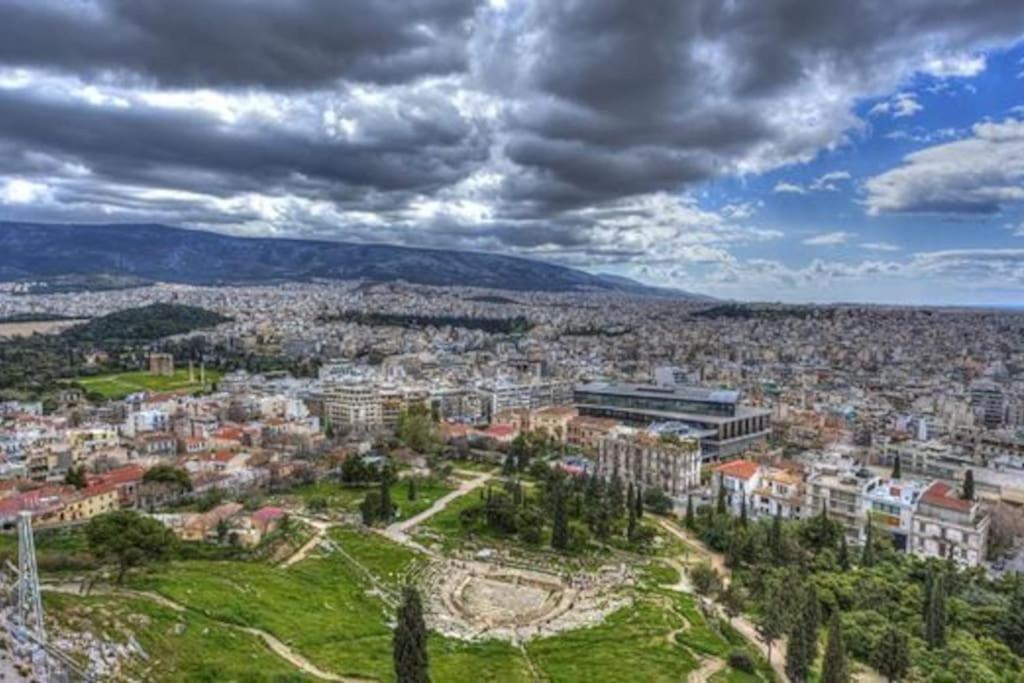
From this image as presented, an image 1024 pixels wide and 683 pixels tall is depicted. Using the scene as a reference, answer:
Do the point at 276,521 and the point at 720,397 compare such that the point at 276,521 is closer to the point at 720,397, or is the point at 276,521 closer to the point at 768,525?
the point at 768,525

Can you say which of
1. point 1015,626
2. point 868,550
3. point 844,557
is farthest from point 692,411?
point 1015,626

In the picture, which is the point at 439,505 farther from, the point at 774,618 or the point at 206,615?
the point at 774,618

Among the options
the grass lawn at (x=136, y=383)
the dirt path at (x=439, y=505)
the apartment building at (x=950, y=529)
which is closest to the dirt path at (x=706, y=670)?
the dirt path at (x=439, y=505)

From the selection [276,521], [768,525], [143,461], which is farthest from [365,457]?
[768,525]

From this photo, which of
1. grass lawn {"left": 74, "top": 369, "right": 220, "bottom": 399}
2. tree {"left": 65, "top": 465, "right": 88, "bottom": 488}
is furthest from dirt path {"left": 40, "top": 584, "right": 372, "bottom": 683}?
grass lawn {"left": 74, "top": 369, "right": 220, "bottom": 399}

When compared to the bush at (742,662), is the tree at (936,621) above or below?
above

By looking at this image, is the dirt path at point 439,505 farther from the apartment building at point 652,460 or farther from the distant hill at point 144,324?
the distant hill at point 144,324
